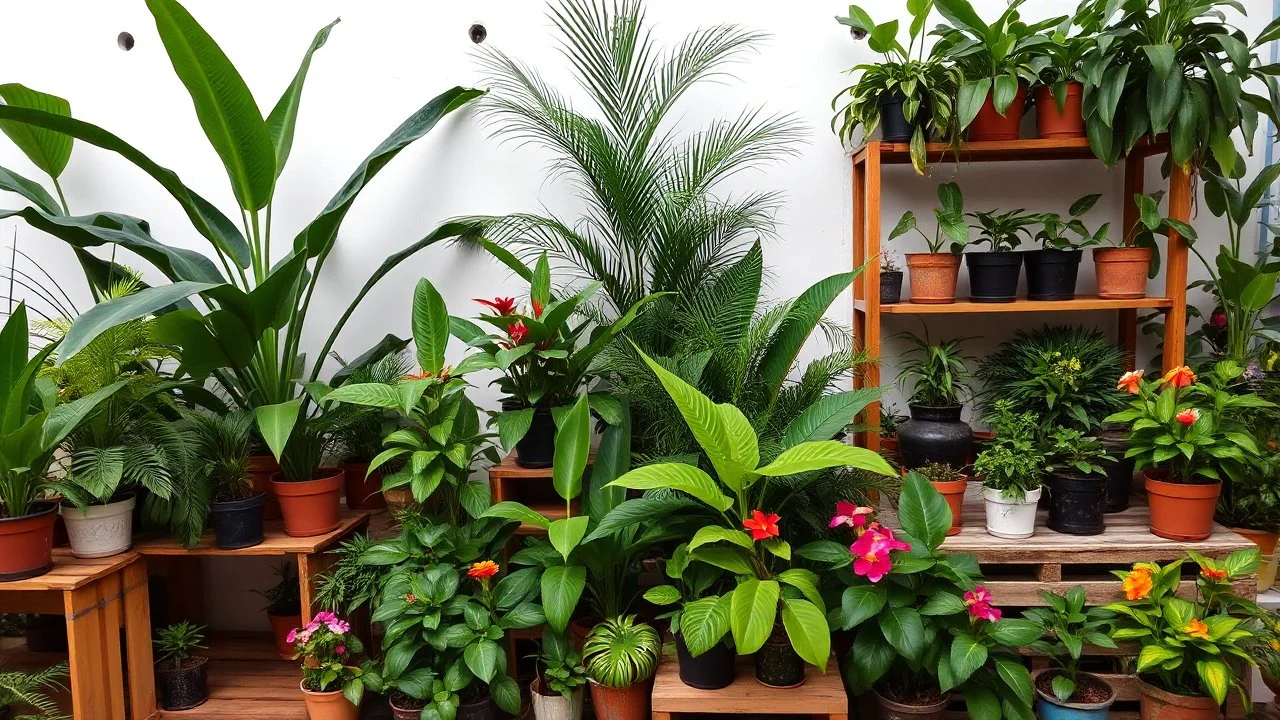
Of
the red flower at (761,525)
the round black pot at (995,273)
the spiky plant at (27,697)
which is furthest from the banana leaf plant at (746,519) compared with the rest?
the spiky plant at (27,697)

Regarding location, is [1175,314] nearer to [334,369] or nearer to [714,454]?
[714,454]

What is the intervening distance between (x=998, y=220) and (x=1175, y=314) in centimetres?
63

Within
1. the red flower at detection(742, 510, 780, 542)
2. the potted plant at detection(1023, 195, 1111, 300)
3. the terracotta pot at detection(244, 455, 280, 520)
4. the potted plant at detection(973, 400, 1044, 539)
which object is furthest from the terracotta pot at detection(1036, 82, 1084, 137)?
the terracotta pot at detection(244, 455, 280, 520)

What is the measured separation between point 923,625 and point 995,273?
1.24 m

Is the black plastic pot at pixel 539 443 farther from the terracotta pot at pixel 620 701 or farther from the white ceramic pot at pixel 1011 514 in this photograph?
the white ceramic pot at pixel 1011 514

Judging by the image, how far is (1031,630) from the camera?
228 centimetres

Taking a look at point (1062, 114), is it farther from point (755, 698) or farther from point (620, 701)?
point (620, 701)

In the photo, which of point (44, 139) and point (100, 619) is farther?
point (44, 139)

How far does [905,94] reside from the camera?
269cm

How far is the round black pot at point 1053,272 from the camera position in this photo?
2811 millimetres

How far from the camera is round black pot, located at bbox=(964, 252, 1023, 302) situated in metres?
2.83

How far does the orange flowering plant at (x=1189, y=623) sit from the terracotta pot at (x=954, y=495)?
1.53ft

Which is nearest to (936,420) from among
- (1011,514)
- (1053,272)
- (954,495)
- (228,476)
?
(954,495)

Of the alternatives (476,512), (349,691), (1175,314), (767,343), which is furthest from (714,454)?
(1175,314)
